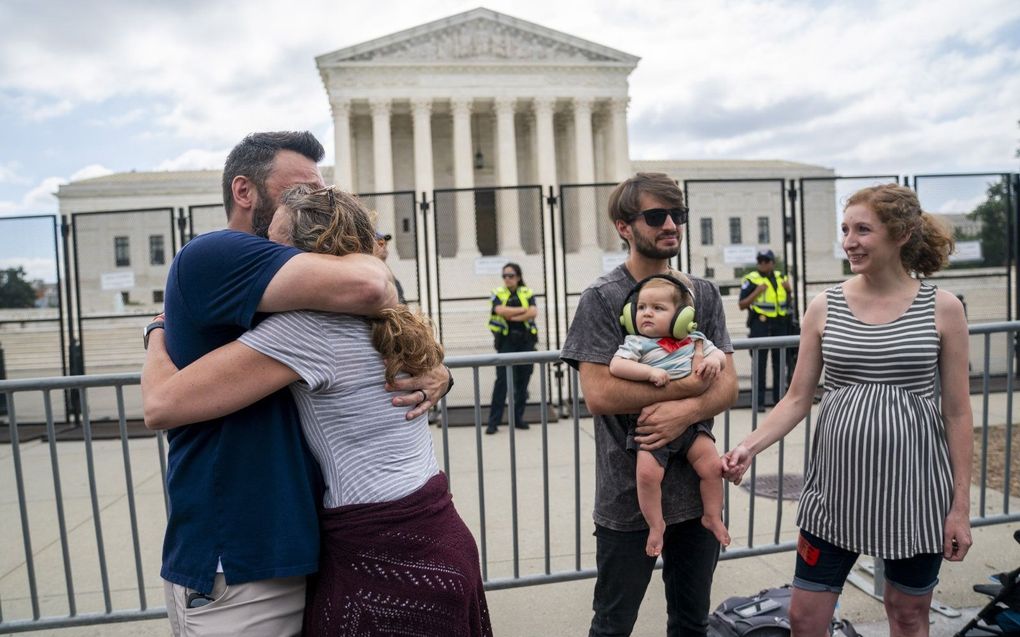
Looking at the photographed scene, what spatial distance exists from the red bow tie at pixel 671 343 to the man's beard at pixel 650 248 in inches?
11.5

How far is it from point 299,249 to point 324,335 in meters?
0.22

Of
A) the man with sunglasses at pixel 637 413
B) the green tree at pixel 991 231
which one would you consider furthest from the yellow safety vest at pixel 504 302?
the green tree at pixel 991 231

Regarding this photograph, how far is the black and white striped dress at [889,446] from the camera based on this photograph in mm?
2381

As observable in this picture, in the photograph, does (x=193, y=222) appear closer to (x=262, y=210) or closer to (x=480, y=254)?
(x=262, y=210)

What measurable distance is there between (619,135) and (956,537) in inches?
1810

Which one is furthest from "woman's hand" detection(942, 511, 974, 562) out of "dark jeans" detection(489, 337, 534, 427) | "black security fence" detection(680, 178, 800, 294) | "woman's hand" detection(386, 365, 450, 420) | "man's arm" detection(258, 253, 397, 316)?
"black security fence" detection(680, 178, 800, 294)

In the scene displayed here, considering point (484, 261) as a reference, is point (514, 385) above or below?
below

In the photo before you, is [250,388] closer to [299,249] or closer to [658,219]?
[299,249]

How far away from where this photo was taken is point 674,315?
2.20m

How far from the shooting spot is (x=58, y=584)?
4371mm

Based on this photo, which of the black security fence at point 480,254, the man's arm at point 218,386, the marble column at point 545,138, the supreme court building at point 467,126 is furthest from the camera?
the marble column at point 545,138

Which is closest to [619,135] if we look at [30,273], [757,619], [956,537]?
[30,273]

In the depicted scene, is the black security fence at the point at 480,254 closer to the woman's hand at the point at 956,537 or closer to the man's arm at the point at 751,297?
the man's arm at the point at 751,297

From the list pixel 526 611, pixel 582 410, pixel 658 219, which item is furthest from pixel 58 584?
pixel 582 410
